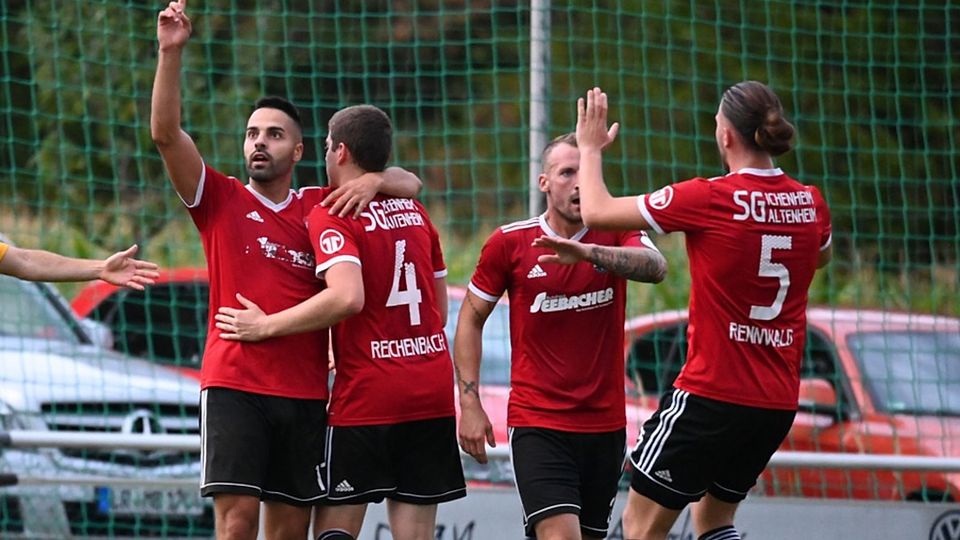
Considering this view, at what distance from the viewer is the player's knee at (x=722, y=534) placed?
21.5ft

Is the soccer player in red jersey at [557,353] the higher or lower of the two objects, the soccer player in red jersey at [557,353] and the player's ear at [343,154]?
the lower

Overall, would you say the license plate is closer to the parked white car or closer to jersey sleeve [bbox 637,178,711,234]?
the parked white car

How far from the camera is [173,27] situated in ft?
19.7

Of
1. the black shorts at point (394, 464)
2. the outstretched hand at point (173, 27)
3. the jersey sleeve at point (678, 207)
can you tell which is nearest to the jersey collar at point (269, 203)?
the outstretched hand at point (173, 27)

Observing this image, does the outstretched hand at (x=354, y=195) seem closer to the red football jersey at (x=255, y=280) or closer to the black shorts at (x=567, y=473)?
the red football jersey at (x=255, y=280)

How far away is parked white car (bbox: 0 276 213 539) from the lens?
9.25m

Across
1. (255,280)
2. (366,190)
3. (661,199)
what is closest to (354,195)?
(366,190)

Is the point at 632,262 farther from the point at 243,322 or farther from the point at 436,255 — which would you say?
the point at 243,322

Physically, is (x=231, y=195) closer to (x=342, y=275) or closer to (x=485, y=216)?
(x=342, y=275)

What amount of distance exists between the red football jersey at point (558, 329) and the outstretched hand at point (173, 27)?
1415 mm

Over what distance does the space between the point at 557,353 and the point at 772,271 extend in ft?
2.95

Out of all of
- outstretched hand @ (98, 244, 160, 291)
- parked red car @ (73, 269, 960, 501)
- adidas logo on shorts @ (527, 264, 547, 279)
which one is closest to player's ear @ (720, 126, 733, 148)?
adidas logo on shorts @ (527, 264, 547, 279)

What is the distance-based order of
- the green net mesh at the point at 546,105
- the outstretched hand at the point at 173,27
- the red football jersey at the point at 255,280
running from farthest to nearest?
the green net mesh at the point at 546,105
the red football jersey at the point at 255,280
the outstretched hand at the point at 173,27

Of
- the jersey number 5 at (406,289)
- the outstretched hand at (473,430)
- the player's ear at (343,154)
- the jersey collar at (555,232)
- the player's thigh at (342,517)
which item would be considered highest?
the player's ear at (343,154)
